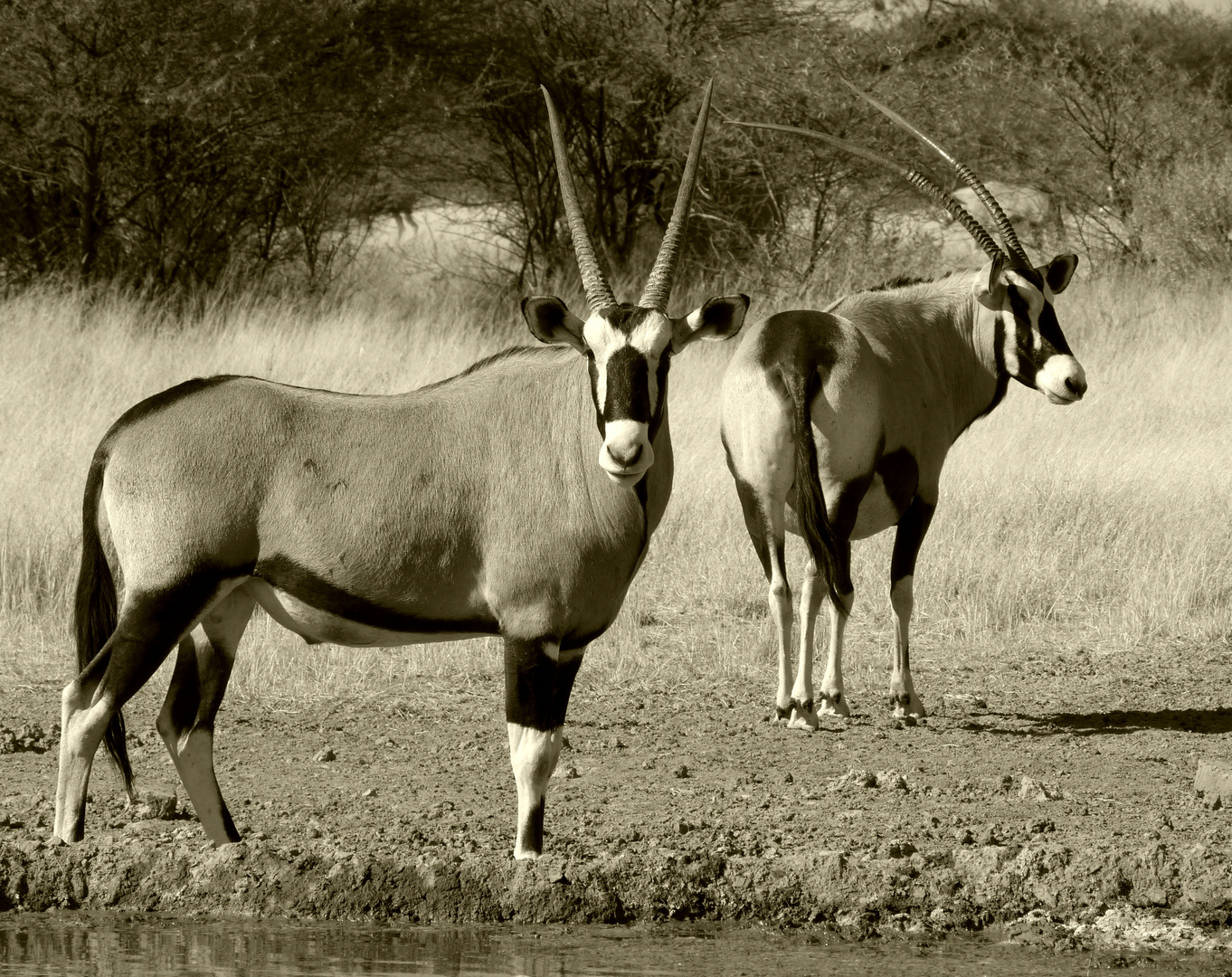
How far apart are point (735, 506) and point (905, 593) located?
3.14 metres

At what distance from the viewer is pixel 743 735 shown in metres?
6.30

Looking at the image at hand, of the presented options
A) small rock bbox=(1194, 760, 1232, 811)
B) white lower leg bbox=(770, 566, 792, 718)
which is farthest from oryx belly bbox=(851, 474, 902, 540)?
small rock bbox=(1194, 760, 1232, 811)

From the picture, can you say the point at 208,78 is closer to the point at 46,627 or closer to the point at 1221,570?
the point at 46,627

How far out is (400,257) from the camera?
22.8 m

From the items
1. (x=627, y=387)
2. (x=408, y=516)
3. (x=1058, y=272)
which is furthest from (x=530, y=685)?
(x=1058, y=272)

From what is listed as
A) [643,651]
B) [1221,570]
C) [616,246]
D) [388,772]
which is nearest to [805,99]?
[616,246]

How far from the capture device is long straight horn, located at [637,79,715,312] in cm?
430

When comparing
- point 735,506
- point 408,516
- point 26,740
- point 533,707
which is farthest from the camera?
point 735,506

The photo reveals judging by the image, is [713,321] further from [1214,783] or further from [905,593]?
[905,593]

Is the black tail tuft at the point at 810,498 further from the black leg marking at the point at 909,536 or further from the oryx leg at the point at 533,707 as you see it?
the oryx leg at the point at 533,707

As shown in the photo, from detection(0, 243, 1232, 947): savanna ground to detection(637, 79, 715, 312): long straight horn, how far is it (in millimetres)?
1322

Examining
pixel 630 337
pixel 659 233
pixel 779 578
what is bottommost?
pixel 779 578

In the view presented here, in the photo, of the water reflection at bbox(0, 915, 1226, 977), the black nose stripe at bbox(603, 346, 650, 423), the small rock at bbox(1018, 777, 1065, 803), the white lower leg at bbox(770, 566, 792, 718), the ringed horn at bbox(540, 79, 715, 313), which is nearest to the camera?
the water reflection at bbox(0, 915, 1226, 977)

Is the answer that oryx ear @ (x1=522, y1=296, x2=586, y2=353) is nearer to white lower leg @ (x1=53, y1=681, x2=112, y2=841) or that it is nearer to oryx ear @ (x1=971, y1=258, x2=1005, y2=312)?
white lower leg @ (x1=53, y1=681, x2=112, y2=841)
